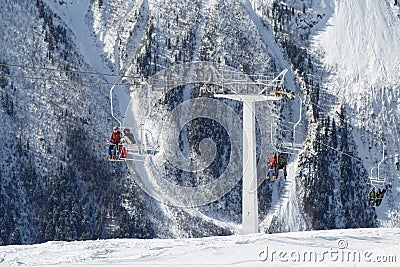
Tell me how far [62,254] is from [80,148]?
11432cm

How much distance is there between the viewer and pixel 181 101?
147250 millimetres

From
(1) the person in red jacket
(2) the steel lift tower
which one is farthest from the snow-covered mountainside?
(2) the steel lift tower

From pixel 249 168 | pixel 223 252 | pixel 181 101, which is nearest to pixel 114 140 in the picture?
pixel 249 168

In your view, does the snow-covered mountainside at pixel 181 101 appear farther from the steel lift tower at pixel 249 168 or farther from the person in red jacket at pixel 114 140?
the steel lift tower at pixel 249 168

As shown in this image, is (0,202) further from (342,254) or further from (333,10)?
(342,254)

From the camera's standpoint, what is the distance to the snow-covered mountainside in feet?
429

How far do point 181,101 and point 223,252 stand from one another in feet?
391

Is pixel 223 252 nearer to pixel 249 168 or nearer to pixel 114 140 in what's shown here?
pixel 249 168

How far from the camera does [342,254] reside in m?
28.0

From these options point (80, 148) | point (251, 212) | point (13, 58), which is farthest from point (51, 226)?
point (251, 212)

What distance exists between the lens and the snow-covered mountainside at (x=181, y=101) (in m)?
131

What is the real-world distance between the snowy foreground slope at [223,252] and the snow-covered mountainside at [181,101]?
9165 centimetres

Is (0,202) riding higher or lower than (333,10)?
lower

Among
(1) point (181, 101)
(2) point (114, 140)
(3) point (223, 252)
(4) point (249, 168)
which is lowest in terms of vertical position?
(3) point (223, 252)
